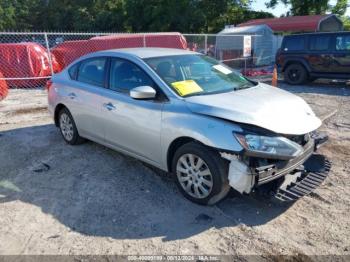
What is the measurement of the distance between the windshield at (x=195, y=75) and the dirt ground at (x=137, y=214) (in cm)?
124

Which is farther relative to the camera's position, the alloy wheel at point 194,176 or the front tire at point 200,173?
the alloy wheel at point 194,176

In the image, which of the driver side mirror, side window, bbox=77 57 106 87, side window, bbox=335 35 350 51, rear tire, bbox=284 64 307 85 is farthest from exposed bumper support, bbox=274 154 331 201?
rear tire, bbox=284 64 307 85

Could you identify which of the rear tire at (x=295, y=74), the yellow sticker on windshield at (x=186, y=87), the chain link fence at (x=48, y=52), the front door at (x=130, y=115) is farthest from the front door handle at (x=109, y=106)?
the rear tire at (x=295, y=74)

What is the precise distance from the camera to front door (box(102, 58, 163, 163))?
4184 millimetres

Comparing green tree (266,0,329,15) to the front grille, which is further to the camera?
green tree (266,0,329,15)

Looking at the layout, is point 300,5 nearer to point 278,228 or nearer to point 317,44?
point 317,44

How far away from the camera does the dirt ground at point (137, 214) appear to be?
3.29 m

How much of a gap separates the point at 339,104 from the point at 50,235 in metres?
7.77

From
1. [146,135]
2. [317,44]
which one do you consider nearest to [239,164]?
[146,135]

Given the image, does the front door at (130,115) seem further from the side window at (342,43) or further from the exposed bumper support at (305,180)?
the side window at (342,43)

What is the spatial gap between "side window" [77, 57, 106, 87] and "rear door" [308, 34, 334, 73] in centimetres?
860

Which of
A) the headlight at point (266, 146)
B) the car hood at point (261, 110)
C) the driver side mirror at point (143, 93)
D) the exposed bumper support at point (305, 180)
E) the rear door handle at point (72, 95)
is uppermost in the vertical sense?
the driver side mirror at point (143, 93)

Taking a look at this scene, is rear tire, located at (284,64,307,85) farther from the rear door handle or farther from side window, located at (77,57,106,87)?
the rear door handle

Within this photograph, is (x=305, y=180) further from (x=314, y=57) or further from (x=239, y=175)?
(x=314, y=57)
